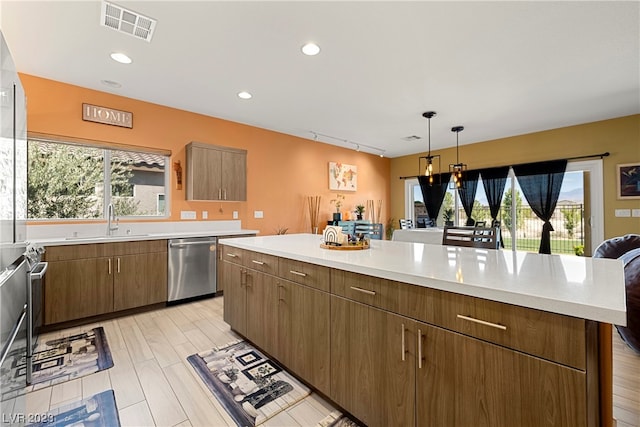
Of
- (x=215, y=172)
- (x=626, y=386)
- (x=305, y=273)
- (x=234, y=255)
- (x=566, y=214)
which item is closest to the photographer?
(x=305, y=273)

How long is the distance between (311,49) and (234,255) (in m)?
2.00

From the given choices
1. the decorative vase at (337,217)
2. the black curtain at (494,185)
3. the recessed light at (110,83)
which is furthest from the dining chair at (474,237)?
the recessed light at (110,83)

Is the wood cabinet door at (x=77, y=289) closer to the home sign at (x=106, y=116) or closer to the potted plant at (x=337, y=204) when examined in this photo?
the home sign at (x=106, y=116)

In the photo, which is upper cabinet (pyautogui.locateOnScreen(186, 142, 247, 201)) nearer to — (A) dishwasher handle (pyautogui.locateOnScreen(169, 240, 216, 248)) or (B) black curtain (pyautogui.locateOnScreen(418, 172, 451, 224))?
(A) dishwasher handle (pyautogui.locateOnScreen(169, 240, 216, 248))

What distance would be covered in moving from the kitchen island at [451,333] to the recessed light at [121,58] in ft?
8.05

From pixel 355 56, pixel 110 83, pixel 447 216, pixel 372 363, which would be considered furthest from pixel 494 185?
pixel 110 83

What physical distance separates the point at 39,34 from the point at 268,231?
3551mm

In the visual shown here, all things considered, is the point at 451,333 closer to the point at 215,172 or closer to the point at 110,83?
the point at 215,172

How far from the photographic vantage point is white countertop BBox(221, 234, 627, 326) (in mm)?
861

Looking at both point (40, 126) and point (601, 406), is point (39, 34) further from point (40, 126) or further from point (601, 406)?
point (601, 406)

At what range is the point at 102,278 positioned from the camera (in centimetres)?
304

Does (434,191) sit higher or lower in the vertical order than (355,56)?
lower

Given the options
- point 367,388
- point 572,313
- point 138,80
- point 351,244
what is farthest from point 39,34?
point 572,313

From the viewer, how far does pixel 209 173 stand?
4039mm
